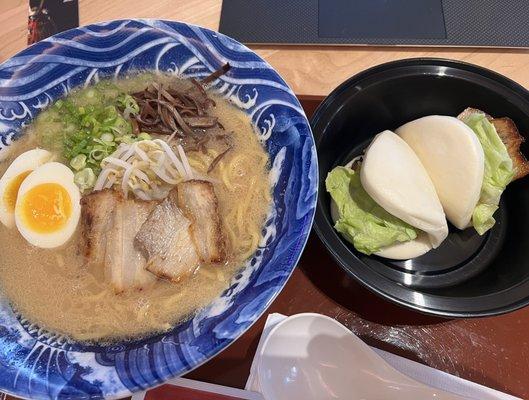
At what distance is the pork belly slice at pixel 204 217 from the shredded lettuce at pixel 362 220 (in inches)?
14.6

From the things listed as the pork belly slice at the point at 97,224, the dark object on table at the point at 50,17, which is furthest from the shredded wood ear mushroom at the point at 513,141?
the dark object on table at the point at 50,17

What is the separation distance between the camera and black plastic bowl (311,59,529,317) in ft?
4.44

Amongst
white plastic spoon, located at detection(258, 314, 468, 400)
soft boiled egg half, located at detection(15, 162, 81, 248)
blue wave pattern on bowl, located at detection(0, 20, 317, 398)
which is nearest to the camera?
blue wave pattern on bowl, located at detection(0, 20, 317, 398)

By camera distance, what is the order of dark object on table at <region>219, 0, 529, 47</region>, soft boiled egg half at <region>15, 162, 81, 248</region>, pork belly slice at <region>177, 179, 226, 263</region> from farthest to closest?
1. dark object on table at <region>219, 0, 529, 47</region>
2. soft boiled egg half at <region>15, 162, 81, 248</region>
3. pork belly slice at <region>177, 179, 226, 263</region>

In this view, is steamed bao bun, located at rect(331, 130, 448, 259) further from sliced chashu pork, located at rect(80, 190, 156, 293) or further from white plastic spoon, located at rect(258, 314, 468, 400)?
sliced chashu pork, located at rect(80, 190, 156, 293)

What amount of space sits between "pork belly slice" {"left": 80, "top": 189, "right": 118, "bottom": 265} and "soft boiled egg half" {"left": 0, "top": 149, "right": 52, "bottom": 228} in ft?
1.07

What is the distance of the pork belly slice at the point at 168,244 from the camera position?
51.1 inches

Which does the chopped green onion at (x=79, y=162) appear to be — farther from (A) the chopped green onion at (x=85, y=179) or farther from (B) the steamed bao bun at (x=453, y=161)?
(B) the steamed bao bun at (x=453, y=161)

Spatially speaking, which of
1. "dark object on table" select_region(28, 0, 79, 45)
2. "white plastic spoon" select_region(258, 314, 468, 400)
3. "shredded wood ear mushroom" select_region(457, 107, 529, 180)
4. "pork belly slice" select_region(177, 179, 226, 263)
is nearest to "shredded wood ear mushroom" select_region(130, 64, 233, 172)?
"pork belly slice" select_region(177, 179, 226, 263)

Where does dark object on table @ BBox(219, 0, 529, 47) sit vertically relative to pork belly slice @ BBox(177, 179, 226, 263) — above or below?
above

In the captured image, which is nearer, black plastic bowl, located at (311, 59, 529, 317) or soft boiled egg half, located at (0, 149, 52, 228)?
black plastic bowl, located at (311, 59, 529, 317)

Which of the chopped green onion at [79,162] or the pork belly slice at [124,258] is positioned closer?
the pork belly slice at [124,258]

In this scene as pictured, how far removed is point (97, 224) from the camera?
1.37 metres

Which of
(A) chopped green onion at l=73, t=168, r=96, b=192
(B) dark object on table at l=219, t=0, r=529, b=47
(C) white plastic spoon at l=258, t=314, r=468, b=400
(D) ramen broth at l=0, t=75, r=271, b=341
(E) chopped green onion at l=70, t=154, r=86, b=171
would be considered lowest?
(C) white plastic spoon at l=258, t=314, r=468, b=400
